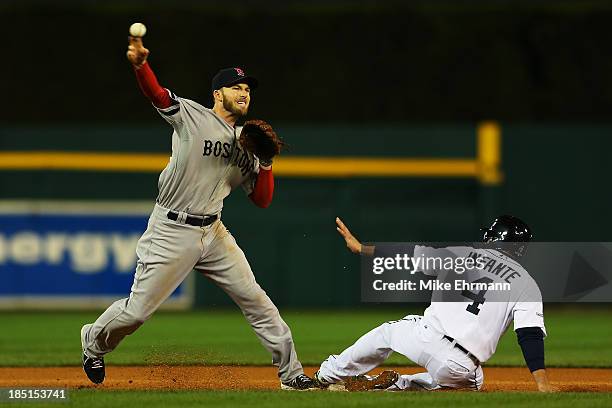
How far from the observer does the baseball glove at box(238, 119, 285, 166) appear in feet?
17.6

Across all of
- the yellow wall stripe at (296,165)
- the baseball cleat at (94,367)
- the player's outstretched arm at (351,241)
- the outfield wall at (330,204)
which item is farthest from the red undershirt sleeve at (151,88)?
the yellow wall stripe at (296,165)

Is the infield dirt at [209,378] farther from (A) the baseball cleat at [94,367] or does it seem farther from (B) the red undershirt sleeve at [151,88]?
(B) the red undershirt sleeve at [151,88]

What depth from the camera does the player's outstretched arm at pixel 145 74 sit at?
5188 millimetres

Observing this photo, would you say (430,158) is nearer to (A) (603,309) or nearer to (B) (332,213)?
(B) (332,213)

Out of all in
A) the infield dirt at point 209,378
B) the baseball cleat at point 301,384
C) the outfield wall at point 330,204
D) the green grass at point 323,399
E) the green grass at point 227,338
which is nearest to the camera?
the green grass at point 323,399

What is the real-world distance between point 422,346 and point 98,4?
353 inches

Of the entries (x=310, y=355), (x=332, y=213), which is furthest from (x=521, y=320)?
(x=332, y=213)

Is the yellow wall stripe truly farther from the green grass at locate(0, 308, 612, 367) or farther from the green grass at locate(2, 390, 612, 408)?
the green grass at locate(2, 390, 612, 408)

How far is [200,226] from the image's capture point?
5582 millimetres

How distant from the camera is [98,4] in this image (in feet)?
44.3

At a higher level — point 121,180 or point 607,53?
point 607,53

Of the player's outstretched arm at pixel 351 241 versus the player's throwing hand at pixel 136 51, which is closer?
the player's throwing hand at pixel 136 51

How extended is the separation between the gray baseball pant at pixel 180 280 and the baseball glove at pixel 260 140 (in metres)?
0.43

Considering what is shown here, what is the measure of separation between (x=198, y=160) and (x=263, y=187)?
1.11ft
